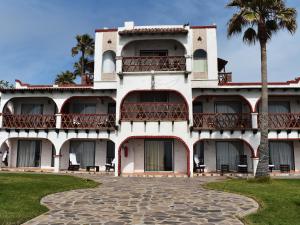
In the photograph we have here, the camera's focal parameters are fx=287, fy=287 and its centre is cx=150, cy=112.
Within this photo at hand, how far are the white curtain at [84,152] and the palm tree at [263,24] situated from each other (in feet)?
42.5

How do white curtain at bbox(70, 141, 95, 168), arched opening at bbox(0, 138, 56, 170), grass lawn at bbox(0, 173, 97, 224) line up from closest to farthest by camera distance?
grass lawn at bbox(0, 173, 97, 224) < white curtain at bbox(70, 141, 95, 168) < arched opening at bbox(0, 138, 56, 170)

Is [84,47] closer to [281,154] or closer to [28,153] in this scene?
[28,153]

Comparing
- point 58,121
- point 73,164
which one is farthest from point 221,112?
point 58,121

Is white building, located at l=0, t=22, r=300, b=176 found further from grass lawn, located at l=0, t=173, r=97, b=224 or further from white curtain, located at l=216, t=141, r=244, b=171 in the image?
grass lawn, located at l=0, t=173, r=97, b=224

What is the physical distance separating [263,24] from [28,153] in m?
20.3

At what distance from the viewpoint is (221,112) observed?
2284cm

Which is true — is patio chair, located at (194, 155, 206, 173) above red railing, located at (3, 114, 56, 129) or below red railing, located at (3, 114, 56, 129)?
below

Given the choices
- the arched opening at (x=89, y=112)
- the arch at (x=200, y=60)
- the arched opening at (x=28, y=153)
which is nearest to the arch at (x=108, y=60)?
the arched opening at (x=89, y=112)

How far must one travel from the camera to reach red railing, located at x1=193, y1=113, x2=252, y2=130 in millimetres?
21328

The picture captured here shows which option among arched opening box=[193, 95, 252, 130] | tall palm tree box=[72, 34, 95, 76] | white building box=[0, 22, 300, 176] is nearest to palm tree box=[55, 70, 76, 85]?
tall palm tree box=[72, 34, 95, 76]

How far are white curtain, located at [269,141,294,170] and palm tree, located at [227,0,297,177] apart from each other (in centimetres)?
649

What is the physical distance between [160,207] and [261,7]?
13566 mm

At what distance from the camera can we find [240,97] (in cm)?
2236

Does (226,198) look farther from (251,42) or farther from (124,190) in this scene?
(251,42)
